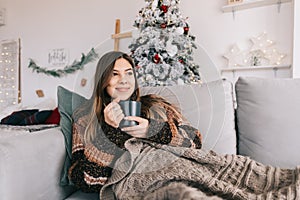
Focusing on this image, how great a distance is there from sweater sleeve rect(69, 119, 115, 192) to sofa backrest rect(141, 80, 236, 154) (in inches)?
13.6

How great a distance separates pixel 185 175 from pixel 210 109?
396 mm

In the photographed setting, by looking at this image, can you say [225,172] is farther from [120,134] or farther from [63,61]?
[63,61]

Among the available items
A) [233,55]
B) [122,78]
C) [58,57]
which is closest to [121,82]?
[122,78]

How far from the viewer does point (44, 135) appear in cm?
81

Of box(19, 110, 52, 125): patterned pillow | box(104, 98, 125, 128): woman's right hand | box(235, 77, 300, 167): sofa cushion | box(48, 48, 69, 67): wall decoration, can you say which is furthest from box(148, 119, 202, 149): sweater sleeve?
box(48, 48, 69, 67): wall decoration

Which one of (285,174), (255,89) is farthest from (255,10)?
(285,174)

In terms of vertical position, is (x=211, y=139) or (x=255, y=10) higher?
(x=255, y=10)

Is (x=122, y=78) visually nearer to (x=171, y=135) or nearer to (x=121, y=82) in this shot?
(x=121, y=82)

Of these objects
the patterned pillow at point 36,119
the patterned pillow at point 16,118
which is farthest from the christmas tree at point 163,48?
the patterned pillow at point 16,118

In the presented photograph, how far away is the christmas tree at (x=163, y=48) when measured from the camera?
1055 mm

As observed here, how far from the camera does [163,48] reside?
1.04 m

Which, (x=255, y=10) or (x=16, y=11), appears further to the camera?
(x=16, y=11)

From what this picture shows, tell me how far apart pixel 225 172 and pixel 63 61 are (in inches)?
94.0

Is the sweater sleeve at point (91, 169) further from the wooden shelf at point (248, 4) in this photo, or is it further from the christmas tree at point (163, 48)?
the wooden shelf at point (248, 4)
